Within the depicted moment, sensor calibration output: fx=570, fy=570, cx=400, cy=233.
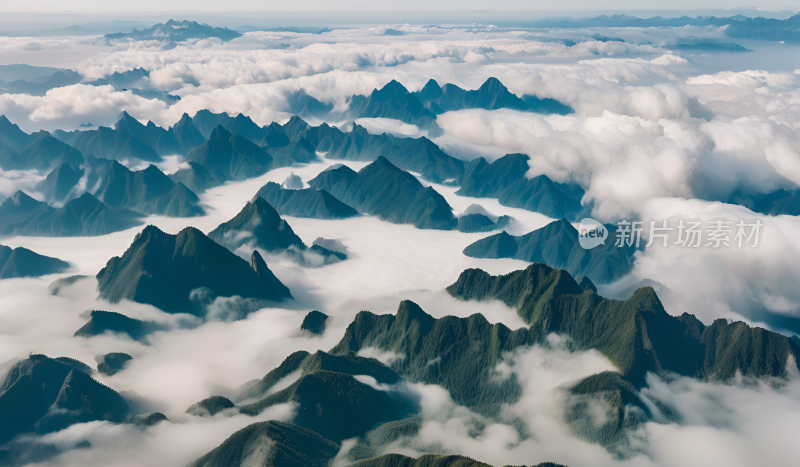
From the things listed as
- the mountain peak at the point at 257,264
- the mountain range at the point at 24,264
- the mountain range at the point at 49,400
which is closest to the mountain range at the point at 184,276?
the mountain peak at the point at 257,264

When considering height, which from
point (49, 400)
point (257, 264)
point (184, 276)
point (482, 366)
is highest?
point (49, 400)

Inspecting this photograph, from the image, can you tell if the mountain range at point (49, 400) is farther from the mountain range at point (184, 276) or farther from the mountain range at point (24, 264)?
the mountain range at point (24, 264)

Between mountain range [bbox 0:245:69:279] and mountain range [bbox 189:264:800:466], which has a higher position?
mountain range [bbox 0:245:69:279]

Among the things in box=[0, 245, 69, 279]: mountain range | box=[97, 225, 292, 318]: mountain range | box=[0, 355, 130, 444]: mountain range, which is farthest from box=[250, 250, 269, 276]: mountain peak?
box=[0, 355, 130, 444]: mountain range

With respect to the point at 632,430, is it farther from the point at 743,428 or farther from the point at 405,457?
the point at 405,457

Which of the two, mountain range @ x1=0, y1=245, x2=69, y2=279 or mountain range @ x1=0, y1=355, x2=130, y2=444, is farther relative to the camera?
mountain range @ x1=0, y1=245, x2=69, y2=279

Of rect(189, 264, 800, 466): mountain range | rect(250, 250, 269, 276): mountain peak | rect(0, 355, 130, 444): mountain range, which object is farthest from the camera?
rect(250, 250, 269, 276): mountain peak

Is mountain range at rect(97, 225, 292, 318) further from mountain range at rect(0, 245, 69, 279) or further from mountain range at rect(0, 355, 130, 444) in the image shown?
mountain range at rect(0, 355, 130, 444)

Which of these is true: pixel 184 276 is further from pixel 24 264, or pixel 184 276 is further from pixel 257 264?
pixel 24 264

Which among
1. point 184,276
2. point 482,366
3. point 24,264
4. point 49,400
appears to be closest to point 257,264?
point 184,276

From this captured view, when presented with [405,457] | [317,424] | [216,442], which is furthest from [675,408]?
[216,442]

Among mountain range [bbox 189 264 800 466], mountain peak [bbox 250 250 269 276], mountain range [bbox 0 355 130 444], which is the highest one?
mountain range [bbox 0 355 130 444]
